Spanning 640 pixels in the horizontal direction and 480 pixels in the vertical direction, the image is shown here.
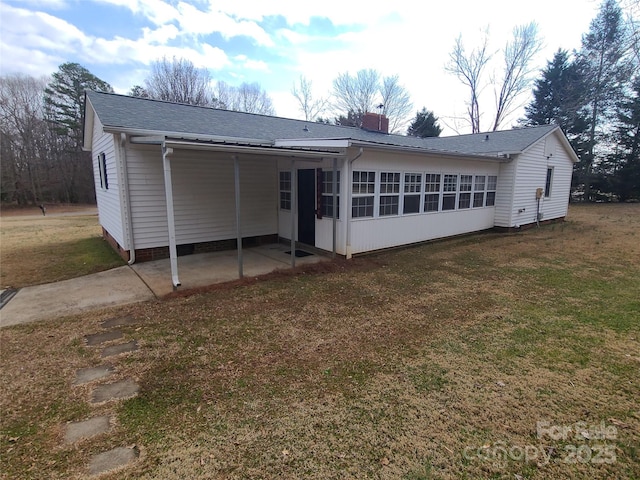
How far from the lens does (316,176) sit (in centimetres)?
805

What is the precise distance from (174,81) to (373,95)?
18.0 m

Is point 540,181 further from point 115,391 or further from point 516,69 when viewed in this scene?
point 516,69

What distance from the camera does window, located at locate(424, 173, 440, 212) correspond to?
931 centimetres

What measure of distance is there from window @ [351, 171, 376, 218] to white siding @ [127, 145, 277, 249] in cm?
274

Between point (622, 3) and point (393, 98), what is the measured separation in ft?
88.1

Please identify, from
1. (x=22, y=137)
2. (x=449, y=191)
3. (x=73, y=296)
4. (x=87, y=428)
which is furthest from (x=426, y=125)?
(x=22, y=137)

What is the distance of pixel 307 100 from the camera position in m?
32.3

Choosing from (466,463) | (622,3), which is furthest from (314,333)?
(622,3)

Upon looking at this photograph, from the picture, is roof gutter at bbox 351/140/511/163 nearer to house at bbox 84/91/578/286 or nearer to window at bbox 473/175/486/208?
house at bbox 84/91/578/286

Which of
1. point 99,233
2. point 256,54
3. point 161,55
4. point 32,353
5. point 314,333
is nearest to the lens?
point 32,353

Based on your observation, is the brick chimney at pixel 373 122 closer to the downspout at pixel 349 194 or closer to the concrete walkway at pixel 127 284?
the downspout at pixel 349 194

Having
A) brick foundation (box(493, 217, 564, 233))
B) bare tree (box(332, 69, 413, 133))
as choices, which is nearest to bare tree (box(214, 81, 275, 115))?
bare tree (box(332, 69, 413, 133))

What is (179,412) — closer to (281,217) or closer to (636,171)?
(281,217)

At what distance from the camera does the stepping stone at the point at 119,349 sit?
12.0 feet
